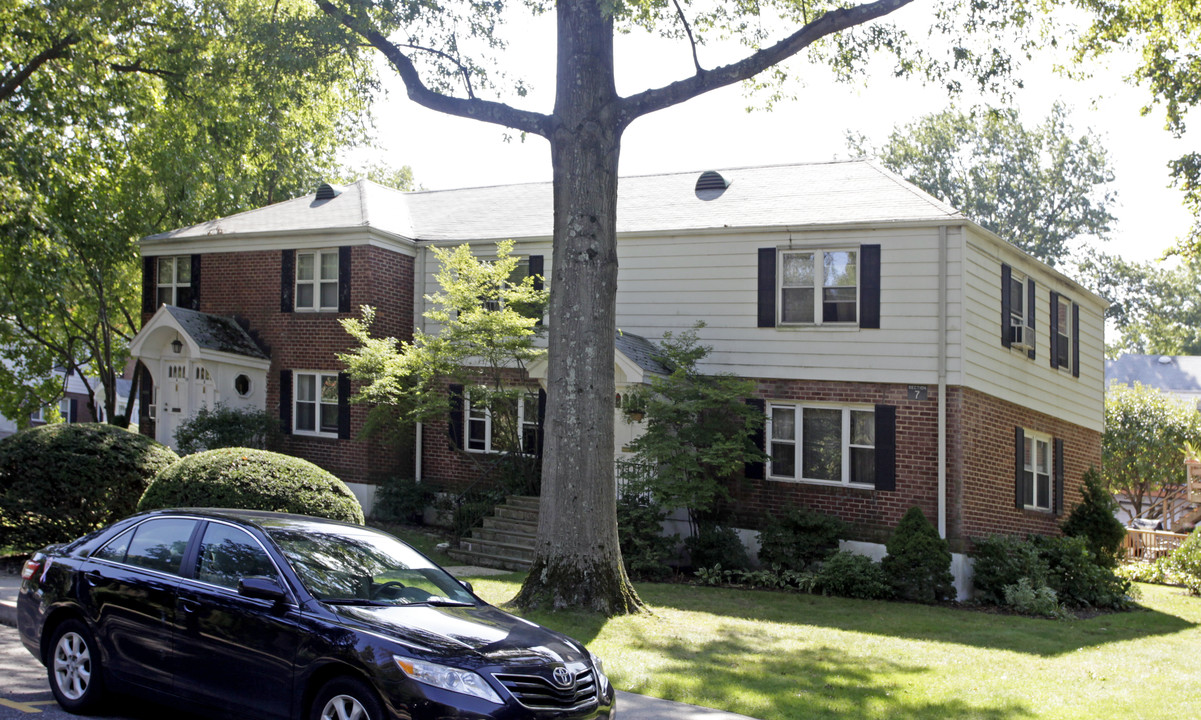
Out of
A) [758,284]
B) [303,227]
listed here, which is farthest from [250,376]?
[758,284]

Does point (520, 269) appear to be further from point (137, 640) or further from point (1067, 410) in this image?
point (137, 640)

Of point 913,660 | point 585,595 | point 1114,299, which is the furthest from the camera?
point 1114,299

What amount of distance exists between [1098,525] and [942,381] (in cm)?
555

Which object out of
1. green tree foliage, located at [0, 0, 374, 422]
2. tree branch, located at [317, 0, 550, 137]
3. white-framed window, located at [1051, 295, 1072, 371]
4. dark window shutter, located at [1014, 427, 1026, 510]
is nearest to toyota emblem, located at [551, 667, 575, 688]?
tree branch, located at [317, 0, 550, 137]

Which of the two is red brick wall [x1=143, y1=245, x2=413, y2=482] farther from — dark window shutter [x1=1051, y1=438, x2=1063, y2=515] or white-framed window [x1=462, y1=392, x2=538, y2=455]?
dark window shutter [x1=1051, y1=438, x2=1063, y2=515]

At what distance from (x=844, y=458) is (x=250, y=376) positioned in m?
12.7

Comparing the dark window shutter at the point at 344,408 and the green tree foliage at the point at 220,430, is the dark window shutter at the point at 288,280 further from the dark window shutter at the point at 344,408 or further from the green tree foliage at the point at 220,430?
the green tree foliage at the point at 220,430

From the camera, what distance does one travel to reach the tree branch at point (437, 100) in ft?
40.3

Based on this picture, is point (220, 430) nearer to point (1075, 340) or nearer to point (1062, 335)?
point (1062, 335)

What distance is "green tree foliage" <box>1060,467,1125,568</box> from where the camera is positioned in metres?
A: 18.8

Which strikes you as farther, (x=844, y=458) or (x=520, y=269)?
(x=520, y=269)

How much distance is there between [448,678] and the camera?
534 cm

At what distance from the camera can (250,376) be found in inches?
848

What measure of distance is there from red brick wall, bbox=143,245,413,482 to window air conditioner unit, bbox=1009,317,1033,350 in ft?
39.9
